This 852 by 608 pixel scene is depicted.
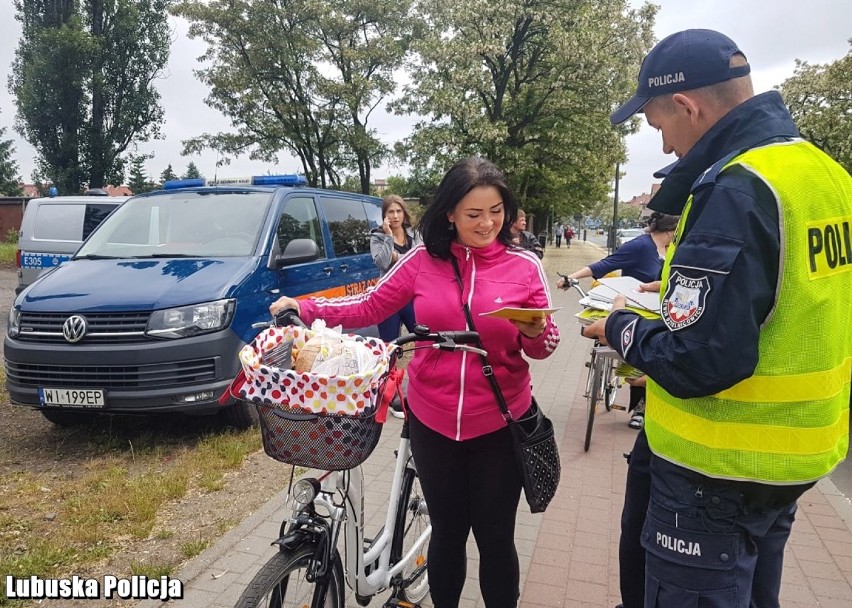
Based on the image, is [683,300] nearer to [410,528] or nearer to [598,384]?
[410,528]

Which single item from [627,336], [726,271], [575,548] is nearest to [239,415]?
[575,548]

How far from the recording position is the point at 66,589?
120 inches

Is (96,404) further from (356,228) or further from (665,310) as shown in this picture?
(665,310)

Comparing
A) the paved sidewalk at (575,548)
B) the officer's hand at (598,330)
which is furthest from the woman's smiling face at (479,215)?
the paved sidewalk at (575,548)

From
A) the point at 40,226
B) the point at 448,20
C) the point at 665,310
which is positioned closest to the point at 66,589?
the point at 665,310

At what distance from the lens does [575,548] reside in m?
3.58

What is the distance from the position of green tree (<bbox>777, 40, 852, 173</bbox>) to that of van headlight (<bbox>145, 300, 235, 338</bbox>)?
89.0 ft

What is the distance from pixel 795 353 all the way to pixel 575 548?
2474 millimetres

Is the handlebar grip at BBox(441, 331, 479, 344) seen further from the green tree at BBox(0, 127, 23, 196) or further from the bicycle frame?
the green tree at BBox(0, 127, 23, 196)

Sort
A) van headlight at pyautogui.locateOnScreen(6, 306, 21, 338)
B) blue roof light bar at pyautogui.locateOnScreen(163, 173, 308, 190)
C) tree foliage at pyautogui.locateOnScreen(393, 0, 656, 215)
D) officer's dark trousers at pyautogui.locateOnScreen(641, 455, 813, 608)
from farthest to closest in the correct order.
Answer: tree foliage at pyautogui.locateOnScreen(393, 0, 656, 215) → blue roof light bar at pyautogui.locateOnScreen(163, 173, 308, 190) → van headlight at pyautogui.locateOnScreen(6, 306, 21, 338) → officer's dark trousers at pyautogui.locateOnScreen(641, 455, 813, 608)

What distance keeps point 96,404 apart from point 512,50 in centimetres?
2138

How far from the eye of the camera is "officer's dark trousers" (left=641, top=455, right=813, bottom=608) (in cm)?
157

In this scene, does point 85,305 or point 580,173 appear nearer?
point 85,305

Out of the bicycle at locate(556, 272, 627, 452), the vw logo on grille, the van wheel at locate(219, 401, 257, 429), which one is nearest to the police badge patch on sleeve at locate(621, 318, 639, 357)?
the bicycle at locate(556, 272, 627, 452)
